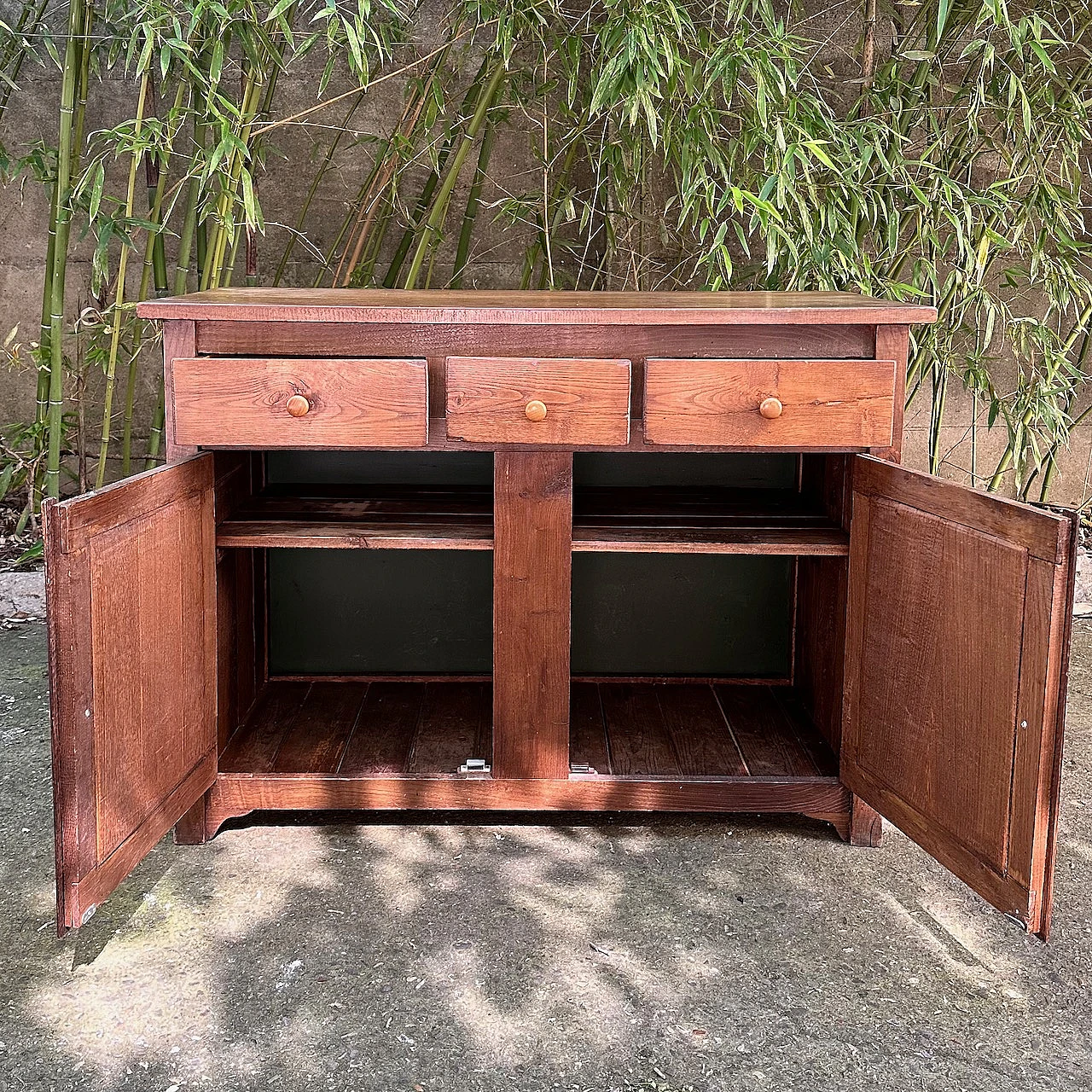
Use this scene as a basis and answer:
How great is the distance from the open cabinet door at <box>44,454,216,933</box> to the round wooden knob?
0.54ft

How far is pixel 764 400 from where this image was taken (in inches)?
68.0

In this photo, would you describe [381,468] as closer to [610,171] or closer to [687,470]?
[687,470]

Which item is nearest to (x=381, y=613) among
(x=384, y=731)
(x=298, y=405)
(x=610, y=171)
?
(x=384, y=731)

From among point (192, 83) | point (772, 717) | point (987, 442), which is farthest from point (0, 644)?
point (987, 442)

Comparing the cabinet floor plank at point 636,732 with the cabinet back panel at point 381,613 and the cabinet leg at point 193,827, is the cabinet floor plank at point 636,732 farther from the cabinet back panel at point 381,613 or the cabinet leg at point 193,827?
the cabinet leg at point 193,827

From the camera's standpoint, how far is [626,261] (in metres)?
3.12

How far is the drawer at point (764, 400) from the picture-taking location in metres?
1.73

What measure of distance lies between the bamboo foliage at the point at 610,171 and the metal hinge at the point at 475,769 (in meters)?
1.07

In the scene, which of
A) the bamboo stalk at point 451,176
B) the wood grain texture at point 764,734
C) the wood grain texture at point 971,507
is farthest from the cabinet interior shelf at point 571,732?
the bamboo stalk at point 451,176

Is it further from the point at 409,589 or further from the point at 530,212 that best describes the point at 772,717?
the point at 530,212

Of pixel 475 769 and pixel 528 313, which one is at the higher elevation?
pixel 528 313

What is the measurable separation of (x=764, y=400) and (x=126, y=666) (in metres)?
0.98

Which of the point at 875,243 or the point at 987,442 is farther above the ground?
the point at 875,243

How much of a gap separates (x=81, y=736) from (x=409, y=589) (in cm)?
109
